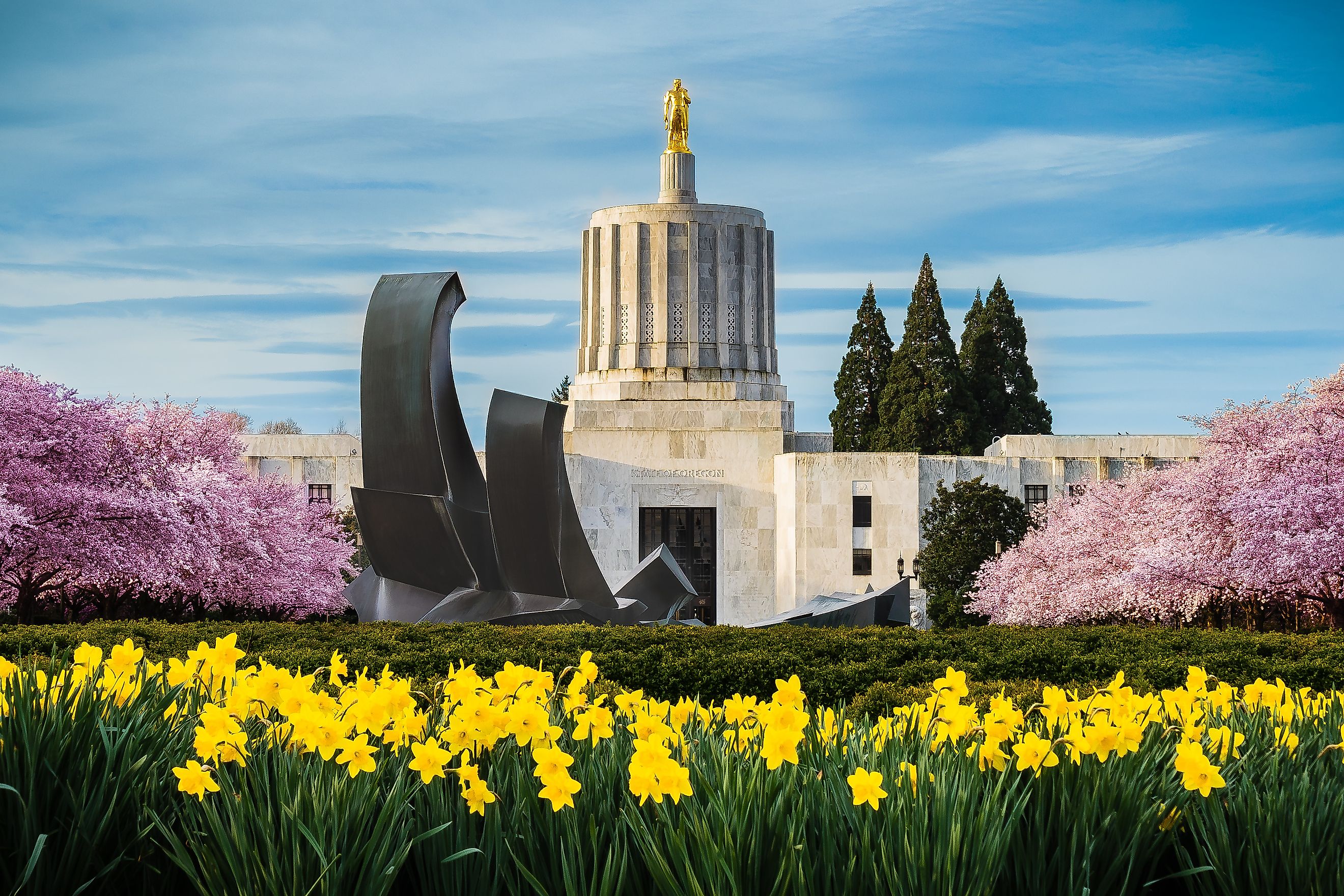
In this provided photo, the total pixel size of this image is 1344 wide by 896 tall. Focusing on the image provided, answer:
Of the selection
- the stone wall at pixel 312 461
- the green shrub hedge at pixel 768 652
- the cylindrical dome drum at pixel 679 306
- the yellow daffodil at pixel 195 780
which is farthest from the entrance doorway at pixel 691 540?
the yellow daffodil at pixel 195 780

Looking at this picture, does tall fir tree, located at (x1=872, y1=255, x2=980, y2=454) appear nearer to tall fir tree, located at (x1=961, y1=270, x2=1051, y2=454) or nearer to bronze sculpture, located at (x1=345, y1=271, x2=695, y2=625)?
tall fir tree, located at (x1=961, y1=270, x2=1051, y2=454)

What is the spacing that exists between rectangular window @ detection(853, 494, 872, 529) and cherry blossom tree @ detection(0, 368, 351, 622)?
1848cm

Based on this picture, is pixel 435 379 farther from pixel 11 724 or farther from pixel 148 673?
pixel 11 724

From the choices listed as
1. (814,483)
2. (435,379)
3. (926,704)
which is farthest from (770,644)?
(814,483)

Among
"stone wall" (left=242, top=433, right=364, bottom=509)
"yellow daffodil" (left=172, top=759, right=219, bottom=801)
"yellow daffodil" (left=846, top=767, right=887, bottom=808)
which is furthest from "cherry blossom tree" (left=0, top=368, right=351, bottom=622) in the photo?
"yellow daffodil" (left=846, top=767, right=887, bottom=808)

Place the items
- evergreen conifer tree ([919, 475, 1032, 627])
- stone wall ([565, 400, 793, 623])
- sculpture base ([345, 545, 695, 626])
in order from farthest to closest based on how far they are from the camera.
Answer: stone wall ([565, 400, 793, 623]) → evergreen conifer tree ([919, 475, 1032, 627]) → sculpture base ([345, 545, 695, 626])

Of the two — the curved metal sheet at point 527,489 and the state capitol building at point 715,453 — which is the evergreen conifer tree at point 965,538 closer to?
the state capitol building at point 715,453

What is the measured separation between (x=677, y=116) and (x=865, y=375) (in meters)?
14.2

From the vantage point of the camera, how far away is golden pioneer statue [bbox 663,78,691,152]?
49344 mm

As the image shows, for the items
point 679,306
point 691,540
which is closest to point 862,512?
point 691,540

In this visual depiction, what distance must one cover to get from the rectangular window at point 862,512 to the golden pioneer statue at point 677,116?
51.2 ft

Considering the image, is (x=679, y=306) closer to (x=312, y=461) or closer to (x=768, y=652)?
(x=312, y=461)

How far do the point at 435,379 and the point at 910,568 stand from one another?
27.8m

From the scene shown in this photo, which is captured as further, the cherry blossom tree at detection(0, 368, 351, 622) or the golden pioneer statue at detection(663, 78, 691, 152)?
the golden pioneer statue at detection(663, 78, 691, 152)
